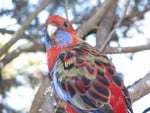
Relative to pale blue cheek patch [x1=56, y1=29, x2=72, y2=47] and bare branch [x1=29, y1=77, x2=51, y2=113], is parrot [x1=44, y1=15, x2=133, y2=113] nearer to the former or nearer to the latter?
pale blue cheek patch [x1=56, y1=29, x2=72, y2=47]

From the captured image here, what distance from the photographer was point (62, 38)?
88.8 inches

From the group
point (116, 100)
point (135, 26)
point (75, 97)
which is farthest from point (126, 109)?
point (135, 26)

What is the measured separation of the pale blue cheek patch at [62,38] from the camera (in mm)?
2248

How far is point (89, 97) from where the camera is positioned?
1.97 metres

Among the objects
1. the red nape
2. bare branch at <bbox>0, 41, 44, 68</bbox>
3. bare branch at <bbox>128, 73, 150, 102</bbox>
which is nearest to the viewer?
the red nape

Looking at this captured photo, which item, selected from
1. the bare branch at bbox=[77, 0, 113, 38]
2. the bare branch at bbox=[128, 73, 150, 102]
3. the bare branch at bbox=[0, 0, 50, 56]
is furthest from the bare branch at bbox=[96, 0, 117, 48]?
the bare branch at bbox=[128, 73, 150, 102]

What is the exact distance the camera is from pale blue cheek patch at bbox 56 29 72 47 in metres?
2.25

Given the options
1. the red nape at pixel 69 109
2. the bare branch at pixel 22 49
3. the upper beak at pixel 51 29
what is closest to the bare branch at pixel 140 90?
the red nape at pixel 69 109

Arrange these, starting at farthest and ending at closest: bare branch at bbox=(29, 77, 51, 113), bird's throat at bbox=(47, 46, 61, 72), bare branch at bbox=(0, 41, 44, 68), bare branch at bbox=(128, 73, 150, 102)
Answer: bare branch at bbox=(0, 41, 44, 68)
bare branch at bbox=(29, 77, 51, 113)
bare branch at bbox=(128, 73, 150, 102)
bird's throat at bbox=(47, 46, 61, 72)

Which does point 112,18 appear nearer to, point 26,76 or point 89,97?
point 26,76

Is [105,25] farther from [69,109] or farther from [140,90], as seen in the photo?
[69,109]

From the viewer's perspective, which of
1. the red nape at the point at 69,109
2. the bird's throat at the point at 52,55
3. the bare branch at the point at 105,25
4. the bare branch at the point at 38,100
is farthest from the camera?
the bare branch at the point at 105,25

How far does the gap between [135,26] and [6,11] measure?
873mm

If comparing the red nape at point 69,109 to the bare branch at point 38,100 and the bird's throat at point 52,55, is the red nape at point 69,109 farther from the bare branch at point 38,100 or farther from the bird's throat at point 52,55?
the bare branch at point 38,100
